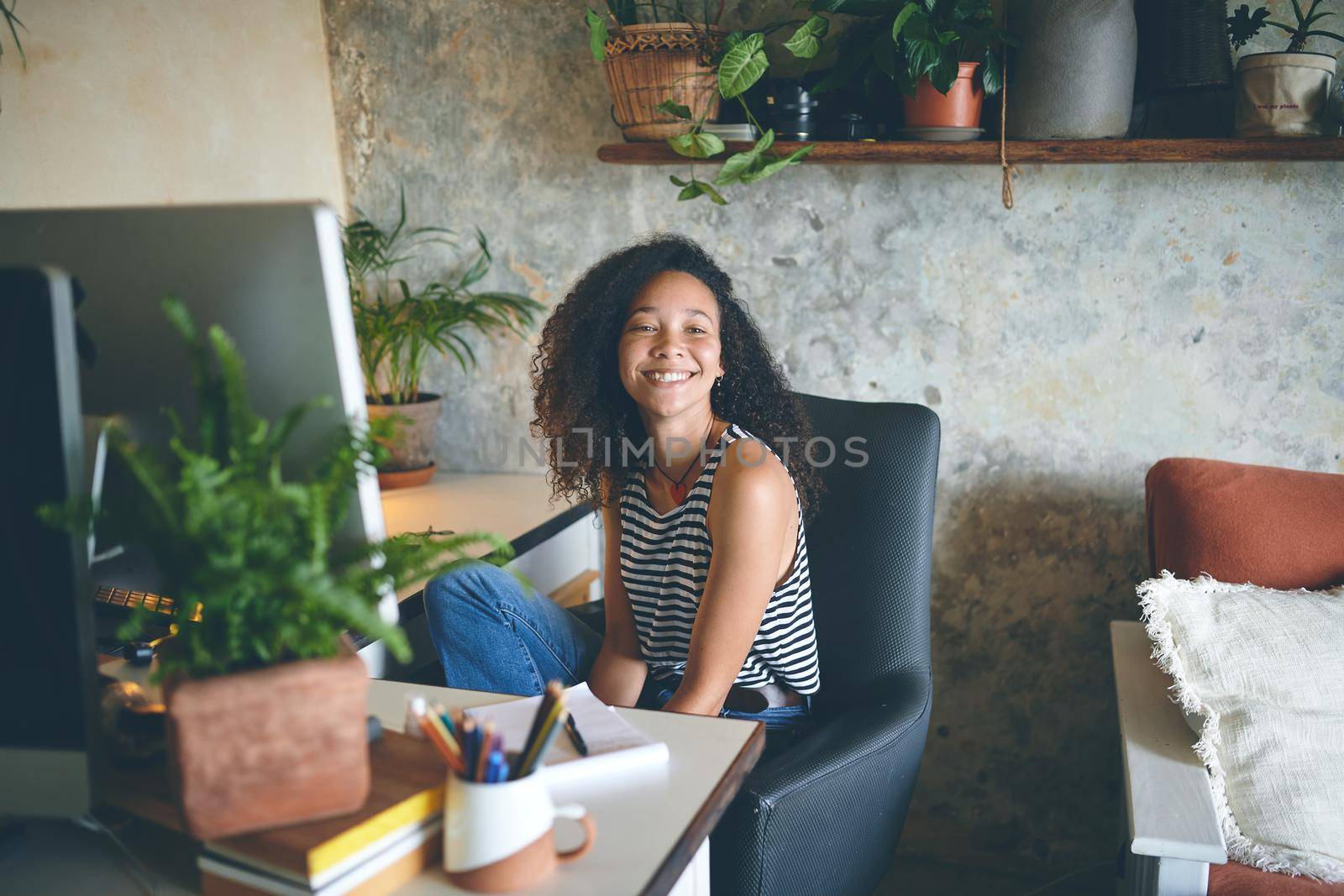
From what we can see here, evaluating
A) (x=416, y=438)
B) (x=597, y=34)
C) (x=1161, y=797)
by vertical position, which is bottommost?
(x=1161, y=797)

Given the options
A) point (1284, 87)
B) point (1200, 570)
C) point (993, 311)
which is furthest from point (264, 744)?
point (1284, 87)

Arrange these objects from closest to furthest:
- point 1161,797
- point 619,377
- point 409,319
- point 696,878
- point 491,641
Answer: point 696,878 → point 1161,797 → point 491,641 → point 619,377 → point 409,319

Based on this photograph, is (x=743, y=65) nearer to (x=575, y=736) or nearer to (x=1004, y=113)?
(x=1004, y=113)

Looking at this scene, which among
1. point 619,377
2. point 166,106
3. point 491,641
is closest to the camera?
point 491,641

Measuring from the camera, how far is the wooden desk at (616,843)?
2.74 feet

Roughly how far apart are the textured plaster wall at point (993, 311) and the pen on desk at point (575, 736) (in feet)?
4.20

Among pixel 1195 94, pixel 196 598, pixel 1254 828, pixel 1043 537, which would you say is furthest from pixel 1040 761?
pixel 196 598

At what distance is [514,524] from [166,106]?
3.50 ft

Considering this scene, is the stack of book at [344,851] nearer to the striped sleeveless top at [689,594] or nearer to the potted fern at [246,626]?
the potted fern at [246,626]

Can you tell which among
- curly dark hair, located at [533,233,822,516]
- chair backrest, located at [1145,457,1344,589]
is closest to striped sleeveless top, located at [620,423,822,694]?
curly dark hair, located at [533,233,822,516]

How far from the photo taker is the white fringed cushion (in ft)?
4.38

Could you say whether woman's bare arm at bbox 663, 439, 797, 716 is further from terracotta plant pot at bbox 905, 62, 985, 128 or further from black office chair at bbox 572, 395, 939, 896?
terracotta plant pot at bbox 905, 62, 985, 128

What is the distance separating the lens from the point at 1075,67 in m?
1.75

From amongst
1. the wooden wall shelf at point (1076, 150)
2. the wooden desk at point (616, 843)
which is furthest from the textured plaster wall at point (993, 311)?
the wooden desk at point (616, 843)
